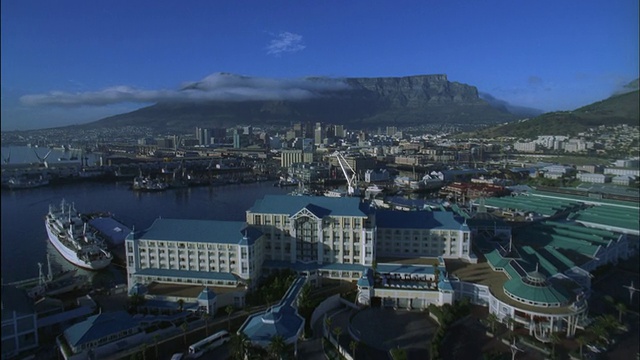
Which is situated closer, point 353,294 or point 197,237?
point 353,294

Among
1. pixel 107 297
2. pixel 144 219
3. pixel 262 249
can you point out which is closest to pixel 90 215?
pixel 144 219

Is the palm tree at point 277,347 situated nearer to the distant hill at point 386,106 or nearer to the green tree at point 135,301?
the green tree at point 135,301

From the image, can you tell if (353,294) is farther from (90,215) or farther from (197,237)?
(90,215)

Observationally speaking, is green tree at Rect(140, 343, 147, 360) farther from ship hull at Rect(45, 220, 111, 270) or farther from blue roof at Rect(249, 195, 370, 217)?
ship hull at Rect(45, 220, 111, 270)

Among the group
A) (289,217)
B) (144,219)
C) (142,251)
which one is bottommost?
(144,219)

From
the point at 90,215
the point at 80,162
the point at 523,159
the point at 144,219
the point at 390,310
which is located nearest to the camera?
the point at 390,310

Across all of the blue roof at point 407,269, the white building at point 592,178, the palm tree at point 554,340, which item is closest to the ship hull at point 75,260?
the blue roof at point 407,269

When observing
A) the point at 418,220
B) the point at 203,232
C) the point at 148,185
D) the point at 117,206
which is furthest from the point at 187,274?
the point at 148,185
